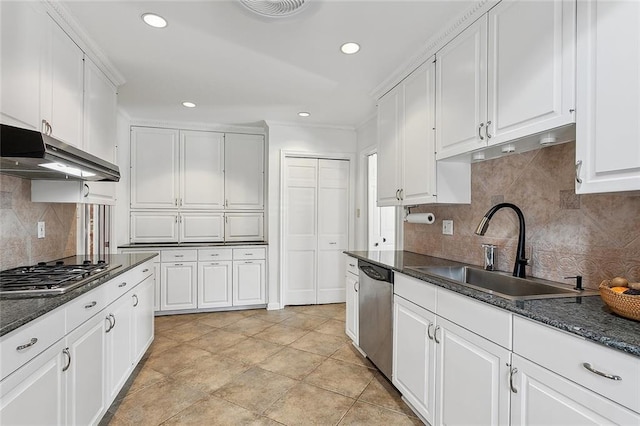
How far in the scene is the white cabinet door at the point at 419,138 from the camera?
2.31 m

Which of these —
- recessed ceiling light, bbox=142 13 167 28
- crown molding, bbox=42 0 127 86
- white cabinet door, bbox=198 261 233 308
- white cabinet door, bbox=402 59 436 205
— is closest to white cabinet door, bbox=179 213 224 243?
white cabinet door, bbox=198 261 233 308

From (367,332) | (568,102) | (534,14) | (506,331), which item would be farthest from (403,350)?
(534,14)

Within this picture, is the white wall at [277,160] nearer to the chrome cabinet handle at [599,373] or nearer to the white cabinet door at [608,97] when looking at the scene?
the white cabinet door at [608,97]

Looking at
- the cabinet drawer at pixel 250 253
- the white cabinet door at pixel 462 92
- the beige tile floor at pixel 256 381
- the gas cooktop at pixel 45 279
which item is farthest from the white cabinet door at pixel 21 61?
the cabinet drawer at pixel 250 253

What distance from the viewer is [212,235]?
4.54m

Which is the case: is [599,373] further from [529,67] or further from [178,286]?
[178,286]

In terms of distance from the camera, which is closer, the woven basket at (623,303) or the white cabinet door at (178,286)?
the woven basket at (623,303)

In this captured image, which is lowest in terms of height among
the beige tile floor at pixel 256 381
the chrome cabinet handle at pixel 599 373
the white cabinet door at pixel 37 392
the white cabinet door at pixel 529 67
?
the beige tile floor at pixel 256 381

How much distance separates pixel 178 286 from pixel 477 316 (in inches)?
145

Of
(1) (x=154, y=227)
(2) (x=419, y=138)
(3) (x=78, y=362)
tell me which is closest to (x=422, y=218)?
(2) (x=419, y=138)

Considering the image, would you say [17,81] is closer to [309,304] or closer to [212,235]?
[212,235]

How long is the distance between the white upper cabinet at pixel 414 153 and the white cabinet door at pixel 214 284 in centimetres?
241

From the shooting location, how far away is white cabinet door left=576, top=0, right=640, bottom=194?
1.10 metres

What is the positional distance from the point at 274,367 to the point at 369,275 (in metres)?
1.14
